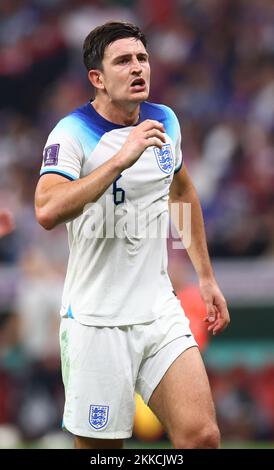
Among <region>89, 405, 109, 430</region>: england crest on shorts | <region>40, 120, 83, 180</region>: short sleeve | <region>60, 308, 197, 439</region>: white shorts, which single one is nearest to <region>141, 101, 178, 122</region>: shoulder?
<region>40, 120, 83, 180</region>: short sleeve

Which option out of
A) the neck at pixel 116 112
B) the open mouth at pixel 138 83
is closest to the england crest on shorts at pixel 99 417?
the neck at pixel 116 112

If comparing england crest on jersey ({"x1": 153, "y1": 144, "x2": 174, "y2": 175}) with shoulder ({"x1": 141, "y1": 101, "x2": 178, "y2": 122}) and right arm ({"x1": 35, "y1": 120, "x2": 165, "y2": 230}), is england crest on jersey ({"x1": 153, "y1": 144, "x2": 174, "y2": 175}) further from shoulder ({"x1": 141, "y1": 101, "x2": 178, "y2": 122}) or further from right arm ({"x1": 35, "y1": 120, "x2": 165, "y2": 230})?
right arm ({"x1": 35, "y1": 120, "x2": 165, "y2": 230})

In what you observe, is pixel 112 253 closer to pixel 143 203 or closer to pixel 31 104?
pixel 143 203

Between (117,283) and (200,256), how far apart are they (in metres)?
0.73

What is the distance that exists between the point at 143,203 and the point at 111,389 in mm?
943

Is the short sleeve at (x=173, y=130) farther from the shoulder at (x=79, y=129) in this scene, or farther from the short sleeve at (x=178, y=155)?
the shoulder at (x=79, y=129)

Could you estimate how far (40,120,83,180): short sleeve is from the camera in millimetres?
5445

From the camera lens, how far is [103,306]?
222 inches

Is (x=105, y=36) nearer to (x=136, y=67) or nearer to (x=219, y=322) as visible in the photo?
(x=136, y=67)

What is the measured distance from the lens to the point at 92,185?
5.17 meters

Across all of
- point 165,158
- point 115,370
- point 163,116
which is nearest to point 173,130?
point 163,116
